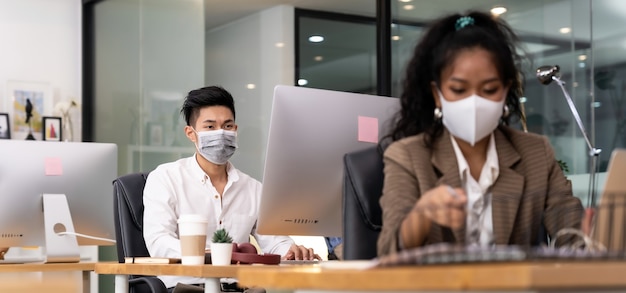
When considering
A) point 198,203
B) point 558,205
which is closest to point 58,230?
point 198,203

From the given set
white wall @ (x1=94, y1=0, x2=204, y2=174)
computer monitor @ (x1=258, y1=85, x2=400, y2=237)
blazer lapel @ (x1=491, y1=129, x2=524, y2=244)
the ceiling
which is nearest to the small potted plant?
computer monitor @ (x1=258, y1=85, x2=400, y2=237)

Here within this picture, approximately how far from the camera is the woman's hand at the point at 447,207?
1590 millimetres

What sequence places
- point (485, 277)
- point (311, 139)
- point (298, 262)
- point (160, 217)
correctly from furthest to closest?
point (160, 217), point (298, 262), point (311, 139), point (485, 277)

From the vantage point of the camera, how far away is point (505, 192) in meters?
2.17

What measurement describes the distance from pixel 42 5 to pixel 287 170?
4.56 m

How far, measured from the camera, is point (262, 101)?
203 inches

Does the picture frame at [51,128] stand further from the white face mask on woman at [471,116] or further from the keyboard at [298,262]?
the white face mask on woman at [471,116]

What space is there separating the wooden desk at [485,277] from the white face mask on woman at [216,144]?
7.20 feet

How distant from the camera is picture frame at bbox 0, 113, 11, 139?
6348 millimetres

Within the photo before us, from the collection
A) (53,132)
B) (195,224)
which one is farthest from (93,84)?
(195,224)

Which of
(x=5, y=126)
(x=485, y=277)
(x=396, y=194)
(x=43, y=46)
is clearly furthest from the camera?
(x=43, y=46)

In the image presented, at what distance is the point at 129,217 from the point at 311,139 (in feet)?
3.57

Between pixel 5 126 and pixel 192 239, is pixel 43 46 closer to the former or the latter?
pixel 5 126

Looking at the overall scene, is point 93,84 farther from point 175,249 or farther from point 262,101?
point 175,249
